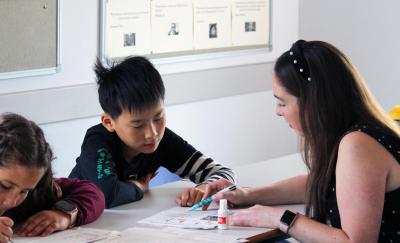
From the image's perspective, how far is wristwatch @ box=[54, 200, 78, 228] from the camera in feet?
7.07

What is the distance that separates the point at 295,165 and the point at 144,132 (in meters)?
0.83

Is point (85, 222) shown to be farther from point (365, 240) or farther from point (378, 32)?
point (378, 32)

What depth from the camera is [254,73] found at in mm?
4930

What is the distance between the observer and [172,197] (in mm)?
2578

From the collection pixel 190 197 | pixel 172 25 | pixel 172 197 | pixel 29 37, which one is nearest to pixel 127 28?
pixel 172 25

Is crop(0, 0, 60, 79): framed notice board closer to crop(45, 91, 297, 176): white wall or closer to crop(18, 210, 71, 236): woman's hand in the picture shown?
crop(45, 91, 297, 176): white wall

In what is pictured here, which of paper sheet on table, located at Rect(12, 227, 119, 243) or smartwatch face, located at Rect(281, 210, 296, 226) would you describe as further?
smartwatch face, located at Rect(281, 210, 296, 226)

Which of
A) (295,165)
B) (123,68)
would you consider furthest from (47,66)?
(295,165)

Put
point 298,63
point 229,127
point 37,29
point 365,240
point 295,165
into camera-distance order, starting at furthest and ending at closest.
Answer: point 229,127
point 37,29
point 295,165
point 298,63
point 365,240

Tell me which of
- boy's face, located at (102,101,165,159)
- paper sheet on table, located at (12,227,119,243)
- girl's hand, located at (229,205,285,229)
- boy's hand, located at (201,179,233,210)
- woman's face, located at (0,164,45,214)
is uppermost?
boy's face, located at (102,101,165,159)

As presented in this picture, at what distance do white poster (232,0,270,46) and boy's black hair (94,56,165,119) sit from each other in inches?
84.0

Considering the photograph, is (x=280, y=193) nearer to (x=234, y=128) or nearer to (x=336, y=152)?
(x=336, y=152)

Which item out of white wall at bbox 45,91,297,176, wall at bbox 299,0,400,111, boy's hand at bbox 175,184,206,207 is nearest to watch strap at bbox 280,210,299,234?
boy's hand at bbox 175,184,206,207

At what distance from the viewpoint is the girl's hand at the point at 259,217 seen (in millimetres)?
2172
